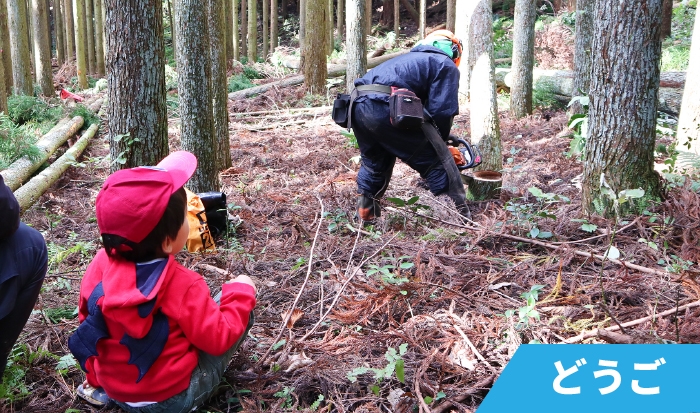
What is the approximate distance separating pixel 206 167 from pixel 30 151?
10.7 ft

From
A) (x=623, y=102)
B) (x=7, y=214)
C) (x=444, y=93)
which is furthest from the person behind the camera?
(x=444, y=93)

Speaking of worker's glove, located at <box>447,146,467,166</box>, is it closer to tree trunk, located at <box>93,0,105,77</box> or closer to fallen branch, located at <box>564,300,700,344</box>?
fallen branch, located at <box>564,300,700,344</box>

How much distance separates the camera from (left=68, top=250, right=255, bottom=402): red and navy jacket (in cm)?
246

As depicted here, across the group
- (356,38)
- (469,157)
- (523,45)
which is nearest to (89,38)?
(356,38)

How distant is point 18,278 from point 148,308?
81cm

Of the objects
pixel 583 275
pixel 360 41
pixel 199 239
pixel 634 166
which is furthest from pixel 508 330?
pixel 360 41

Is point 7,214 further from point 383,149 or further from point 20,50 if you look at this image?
point 20,50

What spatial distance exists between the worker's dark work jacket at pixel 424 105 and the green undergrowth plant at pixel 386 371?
2901 mm

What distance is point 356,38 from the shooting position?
10664mm

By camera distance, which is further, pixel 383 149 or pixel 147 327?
pixel 383 149

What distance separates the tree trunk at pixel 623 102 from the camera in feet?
15.0

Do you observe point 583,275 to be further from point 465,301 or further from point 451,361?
point 451,361

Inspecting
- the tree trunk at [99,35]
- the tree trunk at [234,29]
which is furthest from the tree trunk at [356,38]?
the tree trunk at [99,35]

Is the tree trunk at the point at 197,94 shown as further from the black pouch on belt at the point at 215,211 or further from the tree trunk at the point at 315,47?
the tree trunk at the point at 315,47
